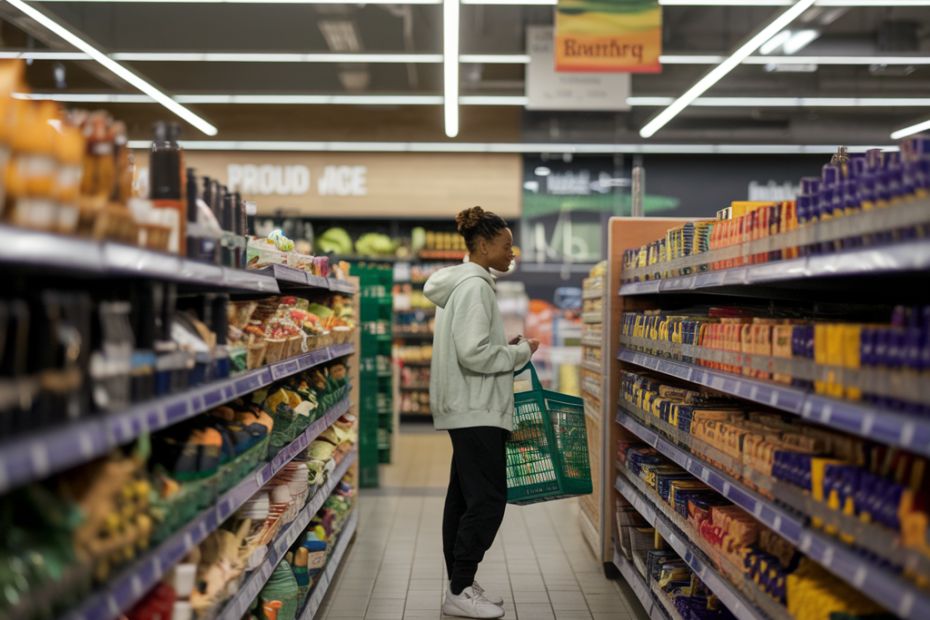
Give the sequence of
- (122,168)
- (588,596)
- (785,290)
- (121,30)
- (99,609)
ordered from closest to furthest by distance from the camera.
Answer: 1. (99,609)
2. (122,168)
3. (785,290)
4. (588,596)
5. (121,30)

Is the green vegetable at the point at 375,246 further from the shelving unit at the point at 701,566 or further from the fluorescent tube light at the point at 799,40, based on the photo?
the shelving unit at the point at 701,566

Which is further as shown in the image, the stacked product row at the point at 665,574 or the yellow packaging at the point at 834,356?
the stacked product row at the point at 665,574

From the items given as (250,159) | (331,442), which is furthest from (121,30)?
(331,442)

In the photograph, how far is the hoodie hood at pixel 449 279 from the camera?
343 centimetres

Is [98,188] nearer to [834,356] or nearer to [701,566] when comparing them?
[834,356]

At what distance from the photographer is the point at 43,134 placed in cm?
122

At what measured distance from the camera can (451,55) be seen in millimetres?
5949

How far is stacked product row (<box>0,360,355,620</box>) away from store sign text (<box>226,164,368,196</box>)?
6.74 meters

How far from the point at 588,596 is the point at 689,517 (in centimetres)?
119

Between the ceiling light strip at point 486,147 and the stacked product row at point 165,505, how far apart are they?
676 centimetres

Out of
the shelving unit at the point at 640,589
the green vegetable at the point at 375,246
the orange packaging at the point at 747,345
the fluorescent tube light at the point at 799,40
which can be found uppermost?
the fluorescent tube light at the point at 799,40

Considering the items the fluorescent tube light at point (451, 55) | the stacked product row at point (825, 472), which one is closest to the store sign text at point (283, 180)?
the fluorescent tube light at point (451, 55)

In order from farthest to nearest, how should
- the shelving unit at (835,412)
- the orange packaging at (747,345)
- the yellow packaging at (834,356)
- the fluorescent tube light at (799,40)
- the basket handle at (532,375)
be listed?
the fluorescent tube light at (799,40) < the basket handle at (532,375) < the orange packaging at (747,345) < the yellow packaging at (834,356) < the shelving unit at (835,412)

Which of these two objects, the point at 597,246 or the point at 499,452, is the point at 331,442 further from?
the point at 597,246
